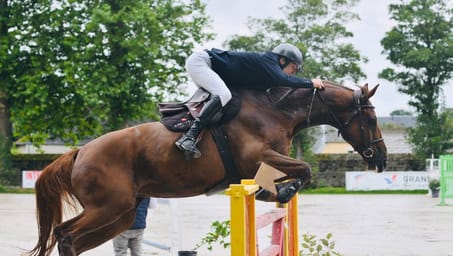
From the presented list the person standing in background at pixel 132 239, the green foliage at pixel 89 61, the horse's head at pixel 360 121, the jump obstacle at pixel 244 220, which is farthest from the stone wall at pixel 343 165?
the jump obstacle at pixel 244 220

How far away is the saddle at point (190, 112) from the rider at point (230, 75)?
0.08 meters

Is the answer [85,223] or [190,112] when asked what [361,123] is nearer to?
[190,112]

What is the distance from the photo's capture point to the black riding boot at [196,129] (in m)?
5.89

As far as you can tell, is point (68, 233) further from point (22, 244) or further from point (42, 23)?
point (42, 23)

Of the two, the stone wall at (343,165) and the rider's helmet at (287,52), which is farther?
the stone wall at (343,165)

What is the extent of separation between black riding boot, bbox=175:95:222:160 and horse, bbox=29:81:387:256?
0.12m

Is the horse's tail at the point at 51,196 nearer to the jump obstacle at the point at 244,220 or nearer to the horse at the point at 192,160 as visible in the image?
the horse at the point at 192,160

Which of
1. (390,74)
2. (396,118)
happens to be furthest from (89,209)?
(396,118)

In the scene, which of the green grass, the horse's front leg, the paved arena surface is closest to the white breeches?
the horse's front leg

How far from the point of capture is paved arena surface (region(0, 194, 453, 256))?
11.1 metres

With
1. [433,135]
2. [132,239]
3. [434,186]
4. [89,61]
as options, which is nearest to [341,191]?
[434,186]

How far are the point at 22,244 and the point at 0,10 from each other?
2847 centimetres

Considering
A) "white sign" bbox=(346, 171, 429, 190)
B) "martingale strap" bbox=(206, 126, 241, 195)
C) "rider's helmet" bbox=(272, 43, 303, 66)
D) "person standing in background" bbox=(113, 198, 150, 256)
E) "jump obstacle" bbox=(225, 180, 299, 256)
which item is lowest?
"white sign" bbox=(346, 171, 429, 190)

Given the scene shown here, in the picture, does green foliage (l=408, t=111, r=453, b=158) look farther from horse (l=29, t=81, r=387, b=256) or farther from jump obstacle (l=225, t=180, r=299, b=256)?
jump obstacle (l=225, t=180, r=299, b=256)
